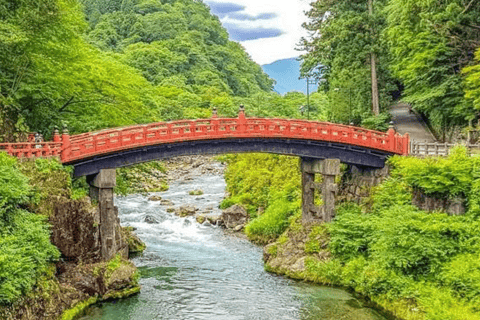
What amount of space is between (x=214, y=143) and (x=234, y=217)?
518 inches

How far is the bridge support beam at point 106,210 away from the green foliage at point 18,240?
3842 mm

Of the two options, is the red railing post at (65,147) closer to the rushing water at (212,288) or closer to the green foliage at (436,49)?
the rushing water at (212,288)

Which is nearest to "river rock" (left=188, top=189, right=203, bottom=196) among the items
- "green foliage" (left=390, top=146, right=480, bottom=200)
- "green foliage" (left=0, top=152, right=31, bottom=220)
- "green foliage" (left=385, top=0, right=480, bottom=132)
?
"green foliage" (left=385, top=0, right=480, bottom=132)

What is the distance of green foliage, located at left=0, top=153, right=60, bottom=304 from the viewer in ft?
63.1

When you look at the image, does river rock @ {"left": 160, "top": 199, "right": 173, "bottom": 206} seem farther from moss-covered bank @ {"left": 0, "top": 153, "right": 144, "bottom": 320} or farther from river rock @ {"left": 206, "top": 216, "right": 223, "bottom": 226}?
moss-covered bank @ {"left": 0, "top": 153, "right": 144, "bottom": 320}

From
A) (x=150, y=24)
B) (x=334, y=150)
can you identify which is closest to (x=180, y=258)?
(x=334, y=150)

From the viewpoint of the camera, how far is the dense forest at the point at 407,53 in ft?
113

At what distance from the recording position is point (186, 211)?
4516cm

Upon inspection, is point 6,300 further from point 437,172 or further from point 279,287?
point 437,172

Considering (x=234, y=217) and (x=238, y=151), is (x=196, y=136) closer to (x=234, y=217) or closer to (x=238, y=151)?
(x=238, y=151)

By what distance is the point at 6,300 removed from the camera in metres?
19.0

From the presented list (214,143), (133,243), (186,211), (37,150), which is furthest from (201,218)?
(37,150)

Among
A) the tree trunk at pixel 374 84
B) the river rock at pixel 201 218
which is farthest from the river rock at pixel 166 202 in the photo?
the tree trunk at pixel 374 84

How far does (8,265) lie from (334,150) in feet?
63.3
